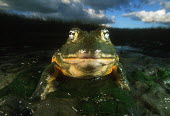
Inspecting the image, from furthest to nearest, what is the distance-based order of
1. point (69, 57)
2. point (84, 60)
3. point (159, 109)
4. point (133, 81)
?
point (133, 81), point (159, 109), point (69, 57), point (84, 60)

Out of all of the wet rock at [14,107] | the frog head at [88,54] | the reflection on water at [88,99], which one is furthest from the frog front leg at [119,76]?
the wet rock at [14,107]

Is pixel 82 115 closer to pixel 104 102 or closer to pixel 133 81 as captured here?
pixel 104 102

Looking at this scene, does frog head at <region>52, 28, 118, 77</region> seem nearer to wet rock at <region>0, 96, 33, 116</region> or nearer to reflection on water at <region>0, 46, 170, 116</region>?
reflection on water at <region>0, 46, 170, 116</region>

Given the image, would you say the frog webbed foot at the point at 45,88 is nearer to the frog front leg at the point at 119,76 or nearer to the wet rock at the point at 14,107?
the wet rock at the point at 14,107

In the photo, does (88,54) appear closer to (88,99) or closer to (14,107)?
(88,99)

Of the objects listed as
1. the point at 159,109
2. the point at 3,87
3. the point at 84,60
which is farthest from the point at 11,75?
the point at 159,109

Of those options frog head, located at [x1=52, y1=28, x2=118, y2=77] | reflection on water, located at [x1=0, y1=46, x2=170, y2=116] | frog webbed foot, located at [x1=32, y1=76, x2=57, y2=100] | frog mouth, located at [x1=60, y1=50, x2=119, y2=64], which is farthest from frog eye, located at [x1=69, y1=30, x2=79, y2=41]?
frog webbed foot, located at [x1=32, y1=76, x2=57, y2=100]
